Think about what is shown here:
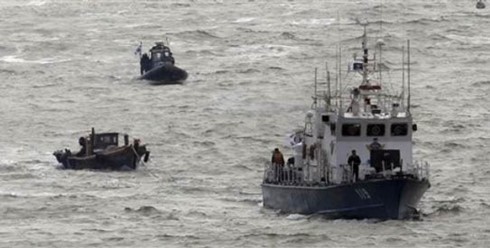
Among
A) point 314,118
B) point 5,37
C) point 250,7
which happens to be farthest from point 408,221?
point 250,7

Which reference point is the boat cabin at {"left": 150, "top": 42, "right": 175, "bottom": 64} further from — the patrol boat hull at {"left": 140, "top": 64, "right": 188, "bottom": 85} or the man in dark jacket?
the man in dark jacket

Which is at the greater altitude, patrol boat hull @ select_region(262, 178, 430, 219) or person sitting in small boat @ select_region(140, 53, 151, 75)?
person sitting in small boat @ select_region(140, 53, 151, 75)

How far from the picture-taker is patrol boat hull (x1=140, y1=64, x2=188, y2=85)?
119 meters

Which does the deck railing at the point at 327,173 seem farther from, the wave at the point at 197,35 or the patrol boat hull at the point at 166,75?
the wave at the point at 197,35

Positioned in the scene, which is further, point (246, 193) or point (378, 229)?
point (246, 193)

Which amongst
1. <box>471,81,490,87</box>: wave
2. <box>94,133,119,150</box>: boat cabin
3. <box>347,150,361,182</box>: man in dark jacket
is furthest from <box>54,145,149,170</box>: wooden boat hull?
<box>471,81,490,87</box>: wave

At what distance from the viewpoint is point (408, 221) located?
7050 centimetres

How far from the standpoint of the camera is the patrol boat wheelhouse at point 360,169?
2749 inches

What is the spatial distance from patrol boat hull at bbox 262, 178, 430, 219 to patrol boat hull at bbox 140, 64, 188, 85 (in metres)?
47.9

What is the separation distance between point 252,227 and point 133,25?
8053 centimetres

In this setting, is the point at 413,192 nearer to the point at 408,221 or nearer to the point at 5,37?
the point at 408,221

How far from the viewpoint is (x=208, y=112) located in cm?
10662

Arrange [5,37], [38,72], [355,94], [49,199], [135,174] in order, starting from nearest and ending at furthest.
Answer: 1. [355,94]
2. [49,199]
3. [135,174]
4. [38,72]
5. [5,37]

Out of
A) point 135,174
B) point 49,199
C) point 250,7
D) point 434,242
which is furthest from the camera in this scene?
point 250,7
